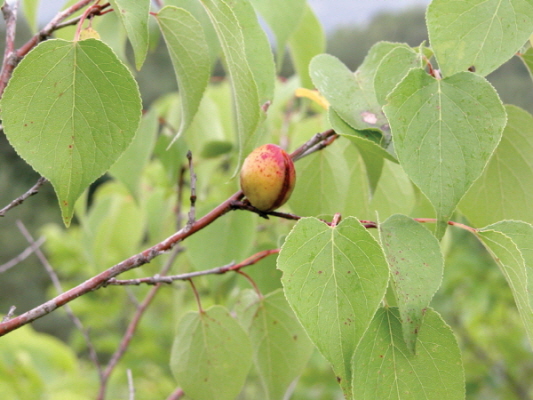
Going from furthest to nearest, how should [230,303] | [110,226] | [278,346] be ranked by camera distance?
1. [110,226]
2. [230,303]
3. [278,346]

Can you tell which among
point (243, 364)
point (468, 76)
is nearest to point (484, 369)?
point (243, 364)

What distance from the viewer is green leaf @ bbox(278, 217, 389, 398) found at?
371mm

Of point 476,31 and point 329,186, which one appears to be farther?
point 329,186

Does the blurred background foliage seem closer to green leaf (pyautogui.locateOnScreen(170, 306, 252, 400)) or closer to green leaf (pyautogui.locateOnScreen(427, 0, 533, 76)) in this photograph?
green leaf (pyautogui.locateOnScreen(170, 306, 252, 400))

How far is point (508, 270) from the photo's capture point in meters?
0.43

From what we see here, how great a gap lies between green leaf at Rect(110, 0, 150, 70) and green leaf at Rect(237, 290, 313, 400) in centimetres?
30

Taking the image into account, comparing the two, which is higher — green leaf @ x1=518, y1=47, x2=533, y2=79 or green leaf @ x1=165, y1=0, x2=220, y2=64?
green leaf @ x1=165, y1=0, x2=220, y2=64

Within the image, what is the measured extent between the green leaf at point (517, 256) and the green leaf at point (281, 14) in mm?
348

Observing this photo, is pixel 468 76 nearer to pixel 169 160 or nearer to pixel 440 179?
pixel 440 179

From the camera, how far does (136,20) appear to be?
43 centimetres

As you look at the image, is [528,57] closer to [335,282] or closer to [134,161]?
[335,282]

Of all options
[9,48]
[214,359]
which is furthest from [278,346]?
[9,48]

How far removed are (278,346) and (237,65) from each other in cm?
32

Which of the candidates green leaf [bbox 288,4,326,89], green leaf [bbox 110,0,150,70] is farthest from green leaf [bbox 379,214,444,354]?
green leaf [bbox 288,4,326,89]
